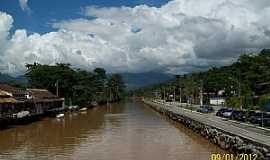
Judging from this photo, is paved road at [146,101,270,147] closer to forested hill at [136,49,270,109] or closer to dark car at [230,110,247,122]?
dark car at [230,110,247,122]

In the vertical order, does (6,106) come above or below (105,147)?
above

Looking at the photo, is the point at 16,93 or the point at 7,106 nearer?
the point at 7,106

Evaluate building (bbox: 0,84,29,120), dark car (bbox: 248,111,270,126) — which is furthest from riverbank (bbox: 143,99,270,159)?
building (bbox: 0,84,29,120)

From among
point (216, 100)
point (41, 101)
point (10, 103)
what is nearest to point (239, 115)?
point (10, 103)

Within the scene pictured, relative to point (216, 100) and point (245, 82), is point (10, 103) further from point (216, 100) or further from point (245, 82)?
point (216, 100)

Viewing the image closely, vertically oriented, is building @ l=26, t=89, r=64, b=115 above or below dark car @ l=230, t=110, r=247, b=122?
above

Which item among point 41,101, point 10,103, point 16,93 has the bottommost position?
point 10,103

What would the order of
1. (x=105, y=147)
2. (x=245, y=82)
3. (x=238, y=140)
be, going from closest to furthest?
(x=238, y=140) → (x=105, y=147) → (x=245, y=82)

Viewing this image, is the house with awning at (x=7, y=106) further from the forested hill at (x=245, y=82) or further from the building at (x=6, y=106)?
the forested hill at (x=245, y=82)

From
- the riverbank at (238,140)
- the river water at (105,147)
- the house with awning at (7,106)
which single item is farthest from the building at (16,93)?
the riverbank at (238,140)

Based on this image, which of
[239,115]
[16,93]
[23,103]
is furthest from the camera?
[23,103]

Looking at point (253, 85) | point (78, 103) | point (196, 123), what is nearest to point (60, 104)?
point (78, 103)

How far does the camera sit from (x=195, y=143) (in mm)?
40688

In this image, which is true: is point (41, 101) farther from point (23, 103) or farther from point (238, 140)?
point (238, 140)
